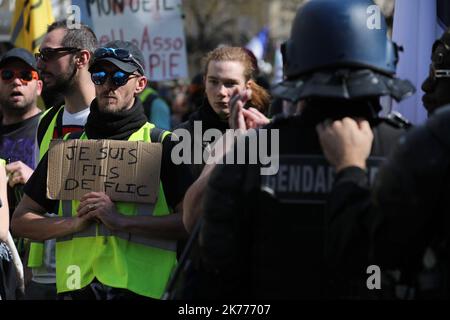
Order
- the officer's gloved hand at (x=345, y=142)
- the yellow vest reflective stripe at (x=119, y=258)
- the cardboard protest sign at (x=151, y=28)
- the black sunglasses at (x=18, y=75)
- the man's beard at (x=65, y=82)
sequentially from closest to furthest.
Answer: the officer's gloved hand at (x=345, y=142) < the yellow vest reflective stripe at (x=119, y=258) < the man's beard at (x=65, y=82) < the black sunglasses at (x=18, y=75) < the cardboard protest sign at (x=151, y=28)

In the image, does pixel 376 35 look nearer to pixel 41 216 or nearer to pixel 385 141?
pixel 385 141

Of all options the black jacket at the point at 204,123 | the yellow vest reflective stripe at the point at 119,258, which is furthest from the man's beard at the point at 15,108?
the yellow vest reflective stripe at the point at 119,258

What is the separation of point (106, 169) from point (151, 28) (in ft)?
15.7

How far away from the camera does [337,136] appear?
355 cm

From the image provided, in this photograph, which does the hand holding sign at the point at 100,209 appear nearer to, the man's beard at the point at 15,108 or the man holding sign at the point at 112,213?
the man holding sign at the point at 112,213

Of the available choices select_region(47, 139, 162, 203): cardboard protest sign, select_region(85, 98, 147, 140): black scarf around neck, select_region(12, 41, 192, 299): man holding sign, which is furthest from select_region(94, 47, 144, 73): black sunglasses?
select_region(47, 139, 162, 203): cardboard protest sign

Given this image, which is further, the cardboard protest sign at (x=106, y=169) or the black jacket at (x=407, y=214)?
the cardboard protest sign at (x=106, y=169)

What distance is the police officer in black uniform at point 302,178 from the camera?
11.6 ft

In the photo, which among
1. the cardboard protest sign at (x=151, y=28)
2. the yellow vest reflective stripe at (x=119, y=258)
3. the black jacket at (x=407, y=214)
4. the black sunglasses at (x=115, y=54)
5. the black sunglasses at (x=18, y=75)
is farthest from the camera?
the cardboard protest sign at (x=151, y=28)

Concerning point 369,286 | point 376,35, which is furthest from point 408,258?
point 376,35

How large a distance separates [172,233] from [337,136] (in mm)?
1875

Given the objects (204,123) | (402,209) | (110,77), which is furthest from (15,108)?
(402,209)

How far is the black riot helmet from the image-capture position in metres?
3.59
